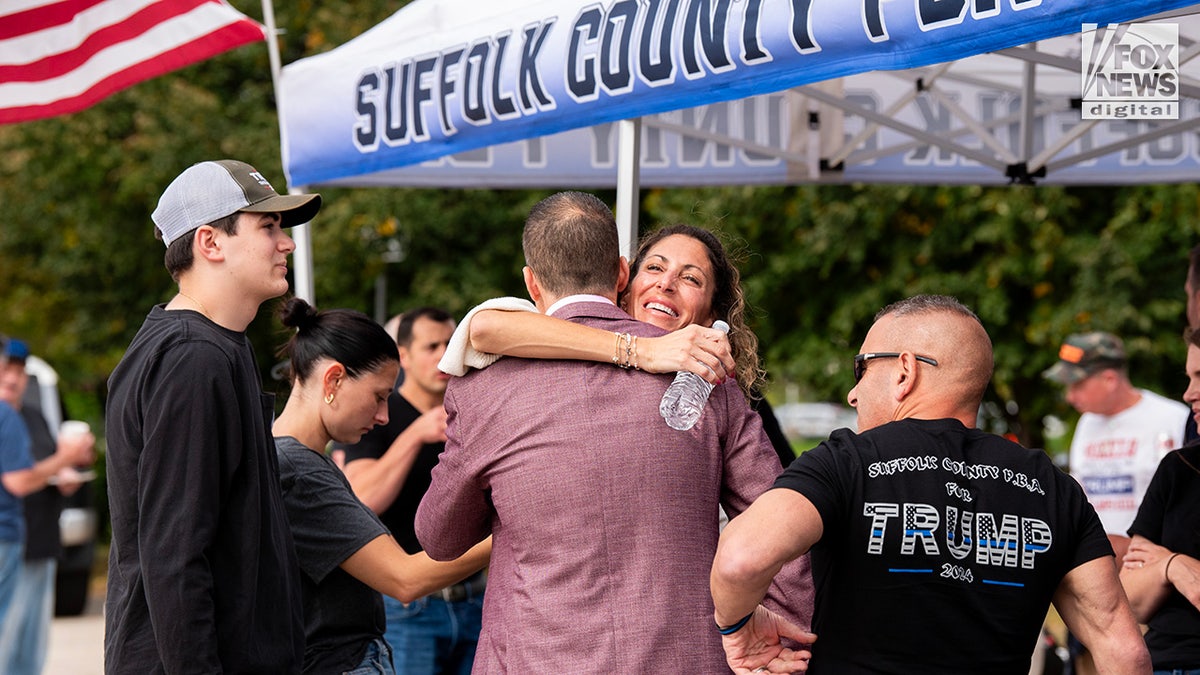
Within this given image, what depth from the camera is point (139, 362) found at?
8.68 ft

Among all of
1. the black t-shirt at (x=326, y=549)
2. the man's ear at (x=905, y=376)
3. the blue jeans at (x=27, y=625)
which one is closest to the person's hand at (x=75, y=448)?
the blue jeans at (x=27, y=625)

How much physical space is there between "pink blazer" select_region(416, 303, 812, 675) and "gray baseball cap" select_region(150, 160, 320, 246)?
2.19 ft

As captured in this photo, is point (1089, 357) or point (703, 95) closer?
point (703, 95)

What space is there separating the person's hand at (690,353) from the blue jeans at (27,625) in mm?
5809

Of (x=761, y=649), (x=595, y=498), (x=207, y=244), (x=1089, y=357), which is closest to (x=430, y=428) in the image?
(x=207, y=244)

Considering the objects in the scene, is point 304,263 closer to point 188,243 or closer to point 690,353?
point 188,243

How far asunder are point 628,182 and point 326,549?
61.2 inches

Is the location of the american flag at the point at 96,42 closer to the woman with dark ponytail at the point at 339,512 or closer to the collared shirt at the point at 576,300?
the woman with dark ponytail at the point at 339,512

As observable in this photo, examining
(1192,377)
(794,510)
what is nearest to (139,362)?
(794,510)

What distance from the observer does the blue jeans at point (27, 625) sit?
706 cm

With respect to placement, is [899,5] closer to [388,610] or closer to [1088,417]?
[388,610]

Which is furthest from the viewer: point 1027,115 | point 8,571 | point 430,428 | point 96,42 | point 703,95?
point 8,571

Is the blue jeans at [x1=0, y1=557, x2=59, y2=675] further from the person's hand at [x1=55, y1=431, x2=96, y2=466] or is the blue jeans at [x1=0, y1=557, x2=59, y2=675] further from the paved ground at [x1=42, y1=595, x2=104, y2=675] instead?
the paved ground at [x1=42, y1=595, x2=104, y2=675]

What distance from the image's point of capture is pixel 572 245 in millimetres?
2615
